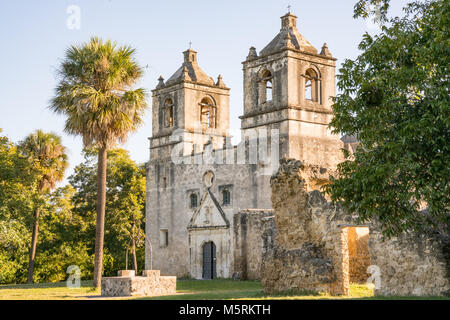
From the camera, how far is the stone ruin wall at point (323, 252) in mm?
15719

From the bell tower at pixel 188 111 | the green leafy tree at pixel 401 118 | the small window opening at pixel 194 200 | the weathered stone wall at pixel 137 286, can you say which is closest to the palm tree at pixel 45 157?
the bell tower at pixel 188 111

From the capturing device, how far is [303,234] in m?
17.4

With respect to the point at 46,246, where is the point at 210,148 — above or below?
above

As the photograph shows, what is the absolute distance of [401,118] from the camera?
1193 cm

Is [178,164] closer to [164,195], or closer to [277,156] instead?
[164,195]

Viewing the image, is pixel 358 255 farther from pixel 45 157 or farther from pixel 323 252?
pixel 45 157

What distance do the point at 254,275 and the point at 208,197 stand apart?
7810 millimetres

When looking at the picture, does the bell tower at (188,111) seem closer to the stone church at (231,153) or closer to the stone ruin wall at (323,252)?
the stone church at (231,153)

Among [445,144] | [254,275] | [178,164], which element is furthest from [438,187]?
[178,164]

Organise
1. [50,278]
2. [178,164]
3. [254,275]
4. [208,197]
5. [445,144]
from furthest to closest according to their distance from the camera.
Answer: [50,278] → [178,164] → [208,197] → [254,275] → [445,144]

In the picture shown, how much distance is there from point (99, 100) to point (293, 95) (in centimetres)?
1292

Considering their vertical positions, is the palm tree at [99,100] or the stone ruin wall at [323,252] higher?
the palm tree at [99,100]

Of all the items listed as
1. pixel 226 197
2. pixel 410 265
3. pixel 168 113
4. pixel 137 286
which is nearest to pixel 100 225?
pixel 137 286

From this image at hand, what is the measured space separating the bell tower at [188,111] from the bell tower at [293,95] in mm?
4951
